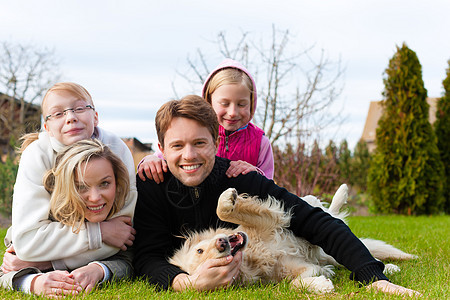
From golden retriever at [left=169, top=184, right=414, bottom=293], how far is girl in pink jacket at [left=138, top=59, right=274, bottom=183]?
2.38 feet

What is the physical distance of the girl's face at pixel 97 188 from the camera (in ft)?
8.76

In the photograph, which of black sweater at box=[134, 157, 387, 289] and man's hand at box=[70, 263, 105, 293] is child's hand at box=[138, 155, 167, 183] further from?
man's hand at box=[70, 263, 105, 293]

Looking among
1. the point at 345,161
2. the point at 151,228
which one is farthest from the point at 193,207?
the point at 345,161

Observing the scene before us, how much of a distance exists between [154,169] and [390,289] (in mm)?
1728

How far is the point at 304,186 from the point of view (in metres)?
8.88

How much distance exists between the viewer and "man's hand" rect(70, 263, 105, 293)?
8.21ft

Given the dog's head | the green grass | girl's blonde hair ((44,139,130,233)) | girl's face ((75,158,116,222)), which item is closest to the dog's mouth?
the dog's head

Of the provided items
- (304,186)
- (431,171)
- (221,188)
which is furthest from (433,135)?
(221,188)

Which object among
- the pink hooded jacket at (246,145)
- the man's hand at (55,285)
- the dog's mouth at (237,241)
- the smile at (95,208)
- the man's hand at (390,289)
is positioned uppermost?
the pink hooded jacket at (246,145)

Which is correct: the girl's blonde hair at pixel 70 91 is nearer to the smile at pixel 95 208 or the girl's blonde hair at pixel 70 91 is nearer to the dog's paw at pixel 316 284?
the smile at pixel 95 208

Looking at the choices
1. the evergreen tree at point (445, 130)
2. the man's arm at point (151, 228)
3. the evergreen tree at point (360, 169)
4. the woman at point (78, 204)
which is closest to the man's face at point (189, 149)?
the man's arm at point (151, 228)

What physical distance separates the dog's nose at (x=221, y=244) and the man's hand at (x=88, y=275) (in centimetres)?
83

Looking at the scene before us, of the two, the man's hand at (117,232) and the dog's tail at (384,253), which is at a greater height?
the man's hand at (117,232)

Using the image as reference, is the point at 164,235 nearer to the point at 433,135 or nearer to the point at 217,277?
the point at 217,277
